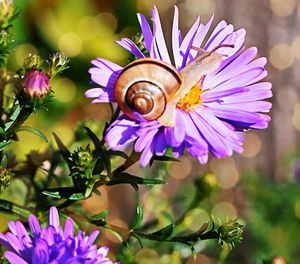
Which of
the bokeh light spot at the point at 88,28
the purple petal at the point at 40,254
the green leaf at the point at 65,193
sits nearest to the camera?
the purple petal at the point at 40,254

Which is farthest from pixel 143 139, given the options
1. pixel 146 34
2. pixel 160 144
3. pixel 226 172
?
pixel 226 172

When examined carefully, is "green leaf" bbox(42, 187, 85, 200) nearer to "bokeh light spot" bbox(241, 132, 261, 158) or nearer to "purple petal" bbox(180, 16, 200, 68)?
"purple petal" bbox(180, 16, 200, 68)

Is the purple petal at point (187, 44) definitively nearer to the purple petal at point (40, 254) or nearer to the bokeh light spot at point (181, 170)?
the purple petal at point (40, 254)

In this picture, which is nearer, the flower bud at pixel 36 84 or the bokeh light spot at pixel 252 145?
the flower bud at pixel 36 84

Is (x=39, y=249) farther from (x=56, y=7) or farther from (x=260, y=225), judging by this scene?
(x=56, y=7)

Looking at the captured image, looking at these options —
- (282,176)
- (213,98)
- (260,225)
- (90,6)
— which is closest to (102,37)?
(90,6)

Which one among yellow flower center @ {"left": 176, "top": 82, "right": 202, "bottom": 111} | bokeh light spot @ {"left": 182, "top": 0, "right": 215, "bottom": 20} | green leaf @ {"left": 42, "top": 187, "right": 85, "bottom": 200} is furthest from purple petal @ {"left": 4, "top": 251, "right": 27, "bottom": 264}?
bokeh light spot @ {"left": 182, "top": 0, "right": 215, "bottom": 20}

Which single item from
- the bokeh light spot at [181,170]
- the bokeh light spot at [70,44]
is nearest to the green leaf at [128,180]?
the bokeh light spot at [181,170]
